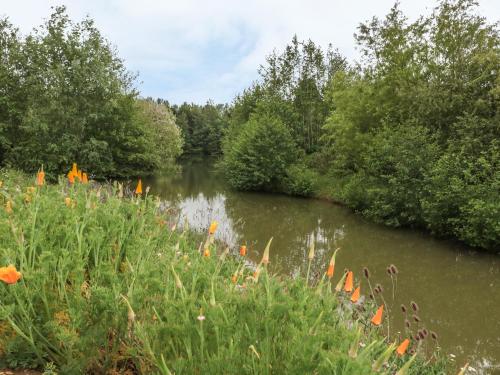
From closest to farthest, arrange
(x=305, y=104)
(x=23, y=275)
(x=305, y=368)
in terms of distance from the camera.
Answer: (x=305, y=368)
(x=23, y=275)
(x=305, y=104)

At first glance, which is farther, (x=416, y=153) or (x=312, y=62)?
(x=312, y=62)

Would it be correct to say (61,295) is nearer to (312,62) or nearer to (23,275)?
(23,275)

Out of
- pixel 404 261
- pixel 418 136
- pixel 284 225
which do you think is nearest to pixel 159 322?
pixel 404 261

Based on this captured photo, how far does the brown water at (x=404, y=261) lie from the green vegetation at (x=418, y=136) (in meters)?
1.16

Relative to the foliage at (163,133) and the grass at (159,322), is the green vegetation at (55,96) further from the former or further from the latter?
the grass at (159,322)

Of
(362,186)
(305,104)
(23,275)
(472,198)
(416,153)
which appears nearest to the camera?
(23,275)

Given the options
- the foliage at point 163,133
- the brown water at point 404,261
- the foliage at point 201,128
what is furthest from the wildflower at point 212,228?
the foliage at point 201,128

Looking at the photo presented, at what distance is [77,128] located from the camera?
22.6m

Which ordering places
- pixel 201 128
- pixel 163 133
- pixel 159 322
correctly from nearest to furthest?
pixel 159 322
pixel 163 133
pixel 201 128

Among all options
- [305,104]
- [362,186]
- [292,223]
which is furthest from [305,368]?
[305,104]

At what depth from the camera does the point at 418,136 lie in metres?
16.6

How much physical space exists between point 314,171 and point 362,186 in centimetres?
791

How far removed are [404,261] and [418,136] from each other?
6.68 m

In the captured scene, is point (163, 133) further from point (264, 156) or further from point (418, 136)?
point (418, 136)
